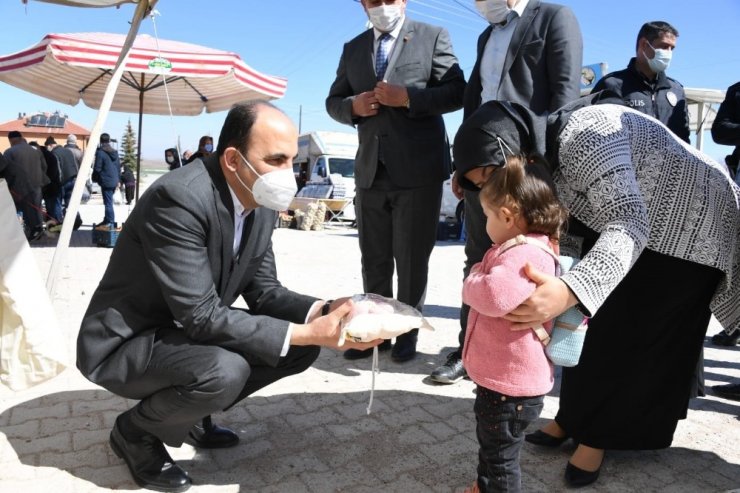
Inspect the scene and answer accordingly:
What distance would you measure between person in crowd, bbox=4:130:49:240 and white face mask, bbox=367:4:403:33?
7.89 metres

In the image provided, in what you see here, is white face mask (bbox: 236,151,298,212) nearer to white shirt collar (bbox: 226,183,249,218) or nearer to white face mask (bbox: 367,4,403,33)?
white shirt collar (bbox: 226,183,249,218)

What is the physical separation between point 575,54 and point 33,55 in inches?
287

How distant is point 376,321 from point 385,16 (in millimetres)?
2298

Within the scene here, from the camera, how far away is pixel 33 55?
24.8ft

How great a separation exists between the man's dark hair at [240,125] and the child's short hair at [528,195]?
0.86 meters

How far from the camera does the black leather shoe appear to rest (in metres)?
2.10

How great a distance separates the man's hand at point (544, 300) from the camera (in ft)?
5.36

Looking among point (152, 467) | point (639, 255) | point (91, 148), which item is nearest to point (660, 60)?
point (639, 255)

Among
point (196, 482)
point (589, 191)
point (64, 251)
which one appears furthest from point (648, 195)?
point (64, 251)

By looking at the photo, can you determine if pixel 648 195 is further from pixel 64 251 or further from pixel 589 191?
pixel 64 251

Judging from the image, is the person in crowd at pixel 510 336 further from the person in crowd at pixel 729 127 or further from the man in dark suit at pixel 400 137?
the person in crowd at pixel 729 127

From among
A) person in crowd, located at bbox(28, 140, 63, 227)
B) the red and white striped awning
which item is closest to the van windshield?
the red and white striped awning

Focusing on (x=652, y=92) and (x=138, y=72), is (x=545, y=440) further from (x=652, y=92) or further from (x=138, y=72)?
(x=138, y=72)

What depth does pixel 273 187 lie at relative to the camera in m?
2.11
